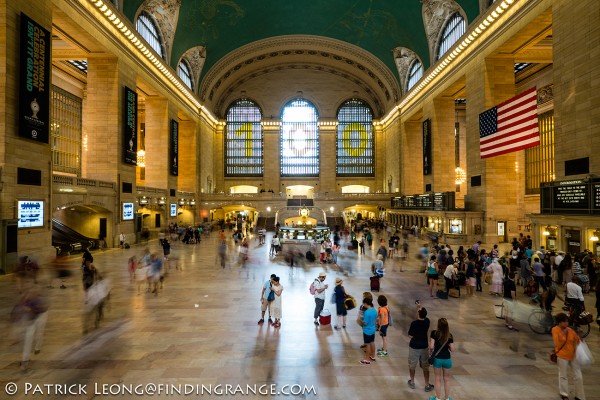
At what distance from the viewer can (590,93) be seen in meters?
13.7

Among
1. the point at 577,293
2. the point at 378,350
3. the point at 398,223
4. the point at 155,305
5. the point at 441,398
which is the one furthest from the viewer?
the point at 398,223

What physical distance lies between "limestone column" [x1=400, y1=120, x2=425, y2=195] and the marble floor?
28675mm

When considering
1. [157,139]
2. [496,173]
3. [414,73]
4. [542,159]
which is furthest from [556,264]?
[414,73]

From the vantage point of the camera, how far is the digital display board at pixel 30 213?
13.3 m

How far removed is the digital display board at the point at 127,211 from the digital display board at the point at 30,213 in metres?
6.99

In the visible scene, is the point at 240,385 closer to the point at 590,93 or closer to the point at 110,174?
the point at 590,93

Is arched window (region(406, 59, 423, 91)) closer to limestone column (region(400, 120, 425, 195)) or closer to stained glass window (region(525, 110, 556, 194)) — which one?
limestone column (region(400, 120, 425, 195))

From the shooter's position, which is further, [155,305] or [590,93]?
[590,93]

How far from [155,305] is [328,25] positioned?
1342 inches

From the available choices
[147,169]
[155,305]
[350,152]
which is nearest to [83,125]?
[147,169]

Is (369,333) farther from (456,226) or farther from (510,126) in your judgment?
(456,226)

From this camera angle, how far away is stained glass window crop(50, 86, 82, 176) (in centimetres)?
2695

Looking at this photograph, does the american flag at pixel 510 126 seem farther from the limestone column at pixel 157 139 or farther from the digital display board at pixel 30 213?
the limestone column at pixel 157 139

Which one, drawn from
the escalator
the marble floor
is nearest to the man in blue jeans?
the marble floor
